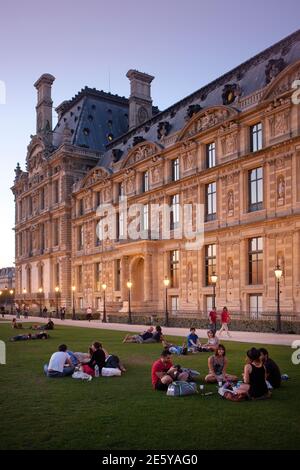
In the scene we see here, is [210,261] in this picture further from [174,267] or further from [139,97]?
[139,97]

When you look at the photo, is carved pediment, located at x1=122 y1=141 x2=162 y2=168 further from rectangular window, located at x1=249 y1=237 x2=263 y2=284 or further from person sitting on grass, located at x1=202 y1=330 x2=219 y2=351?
person sitting on grass, located at x1=202 y1=330 x2=219 y2=351

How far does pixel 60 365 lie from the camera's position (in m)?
16.3

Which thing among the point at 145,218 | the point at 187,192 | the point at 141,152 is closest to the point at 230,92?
the point at 187,192

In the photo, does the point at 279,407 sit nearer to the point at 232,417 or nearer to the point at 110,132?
the point at 232,417

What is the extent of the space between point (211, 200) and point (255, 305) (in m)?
10.7

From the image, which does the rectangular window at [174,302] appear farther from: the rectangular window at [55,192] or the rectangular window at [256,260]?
the rectangular window at [55,192]

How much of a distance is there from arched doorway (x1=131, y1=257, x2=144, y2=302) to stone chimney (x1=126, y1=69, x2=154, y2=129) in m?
27.4

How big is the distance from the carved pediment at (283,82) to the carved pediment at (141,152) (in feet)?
51.7

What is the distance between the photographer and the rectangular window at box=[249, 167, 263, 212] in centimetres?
4144

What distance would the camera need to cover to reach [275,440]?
898 centimetres

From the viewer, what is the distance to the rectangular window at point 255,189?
41.4 metres

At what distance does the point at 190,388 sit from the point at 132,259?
43.6m

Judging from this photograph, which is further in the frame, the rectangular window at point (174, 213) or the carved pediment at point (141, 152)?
the carved pediment at point (141, 152)

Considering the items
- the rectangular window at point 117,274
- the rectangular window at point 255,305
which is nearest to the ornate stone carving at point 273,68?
the rectangular window at point 255,305
